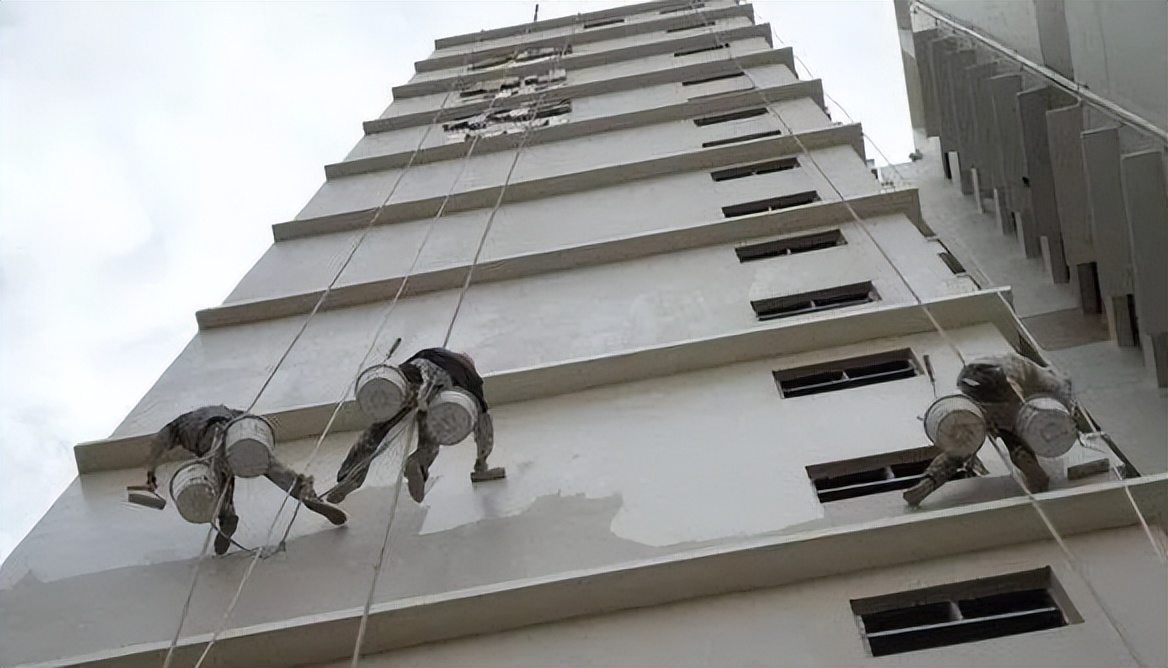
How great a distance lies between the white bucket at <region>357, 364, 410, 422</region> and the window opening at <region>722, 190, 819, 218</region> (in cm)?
689

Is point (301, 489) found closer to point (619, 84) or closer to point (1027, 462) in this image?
point (1027, 462)

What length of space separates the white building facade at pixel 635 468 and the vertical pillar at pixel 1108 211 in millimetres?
1426

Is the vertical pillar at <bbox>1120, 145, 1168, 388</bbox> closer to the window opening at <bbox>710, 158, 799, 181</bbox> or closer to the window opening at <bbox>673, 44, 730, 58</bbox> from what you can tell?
the window opening at <bbox>710, 158, 799, 181</bbox>

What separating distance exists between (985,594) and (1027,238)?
988cm

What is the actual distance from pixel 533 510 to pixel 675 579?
160 centimetres

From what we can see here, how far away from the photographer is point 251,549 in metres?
7.91

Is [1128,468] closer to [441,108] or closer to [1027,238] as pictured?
[1027,238]

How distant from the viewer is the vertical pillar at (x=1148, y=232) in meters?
9.76

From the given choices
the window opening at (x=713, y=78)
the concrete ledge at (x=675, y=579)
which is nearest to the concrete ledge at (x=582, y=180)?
the window opening at (x=713, y=78)

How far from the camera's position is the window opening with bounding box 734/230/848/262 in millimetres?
11758

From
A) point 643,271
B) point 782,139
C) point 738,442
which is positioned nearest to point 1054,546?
point 738,442

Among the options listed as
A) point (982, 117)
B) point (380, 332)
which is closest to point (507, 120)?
point (982, 117)

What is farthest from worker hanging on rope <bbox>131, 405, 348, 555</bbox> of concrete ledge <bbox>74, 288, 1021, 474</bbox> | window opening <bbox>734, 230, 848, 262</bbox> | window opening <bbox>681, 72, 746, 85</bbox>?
window opening <bbox>681, 72, 746, 85</bbox>

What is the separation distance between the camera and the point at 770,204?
1313 centimetres
